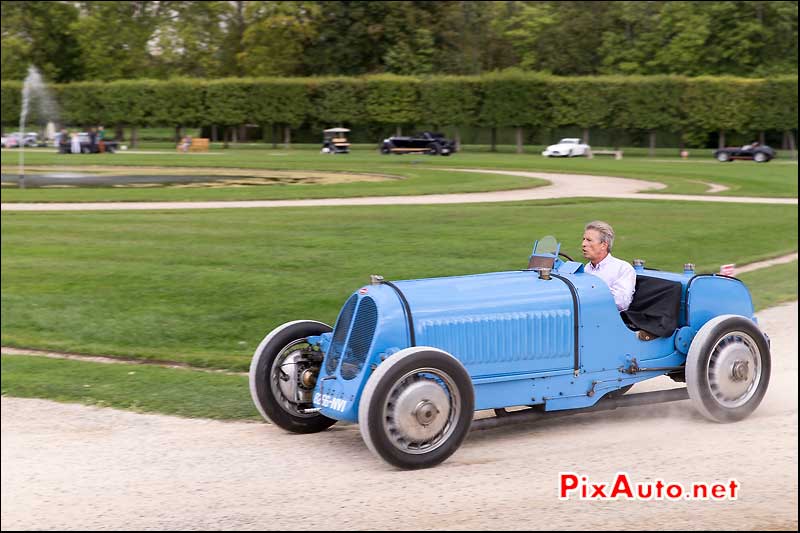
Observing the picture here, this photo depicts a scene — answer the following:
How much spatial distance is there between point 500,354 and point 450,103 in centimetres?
6006

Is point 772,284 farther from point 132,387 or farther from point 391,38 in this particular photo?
point 391,38

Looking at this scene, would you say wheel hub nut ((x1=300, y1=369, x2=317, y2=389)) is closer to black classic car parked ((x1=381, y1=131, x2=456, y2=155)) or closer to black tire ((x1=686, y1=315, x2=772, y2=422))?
black tire ((x1=686, y1=315, x2=772, y2=422))

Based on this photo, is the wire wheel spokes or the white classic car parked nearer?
the wire wheel spokes

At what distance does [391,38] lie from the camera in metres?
72.3

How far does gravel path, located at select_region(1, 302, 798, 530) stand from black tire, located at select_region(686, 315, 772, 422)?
14 cm

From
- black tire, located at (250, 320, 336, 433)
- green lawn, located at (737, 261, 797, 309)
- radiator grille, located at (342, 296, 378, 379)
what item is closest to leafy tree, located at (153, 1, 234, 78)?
green lawn, located at (737, 261, 797, 309)

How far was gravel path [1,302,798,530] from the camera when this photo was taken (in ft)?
17.4

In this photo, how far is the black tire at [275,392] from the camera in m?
7.12

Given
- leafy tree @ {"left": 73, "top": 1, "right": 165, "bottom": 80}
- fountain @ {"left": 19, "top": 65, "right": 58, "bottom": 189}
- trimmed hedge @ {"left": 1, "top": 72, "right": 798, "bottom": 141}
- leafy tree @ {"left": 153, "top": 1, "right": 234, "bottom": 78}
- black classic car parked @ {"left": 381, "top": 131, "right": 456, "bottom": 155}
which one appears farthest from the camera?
leafy tree @ {"left": 153, "top": 1, "right": 234, "bottom": 78}

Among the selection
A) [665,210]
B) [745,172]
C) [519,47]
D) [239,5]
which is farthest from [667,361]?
[239,5]

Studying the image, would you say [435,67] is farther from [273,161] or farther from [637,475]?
[637,475]

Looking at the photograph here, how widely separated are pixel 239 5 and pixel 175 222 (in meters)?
65.4

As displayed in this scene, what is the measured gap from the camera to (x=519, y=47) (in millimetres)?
78500

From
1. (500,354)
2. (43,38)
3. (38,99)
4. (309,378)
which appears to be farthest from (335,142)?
(500,354)
